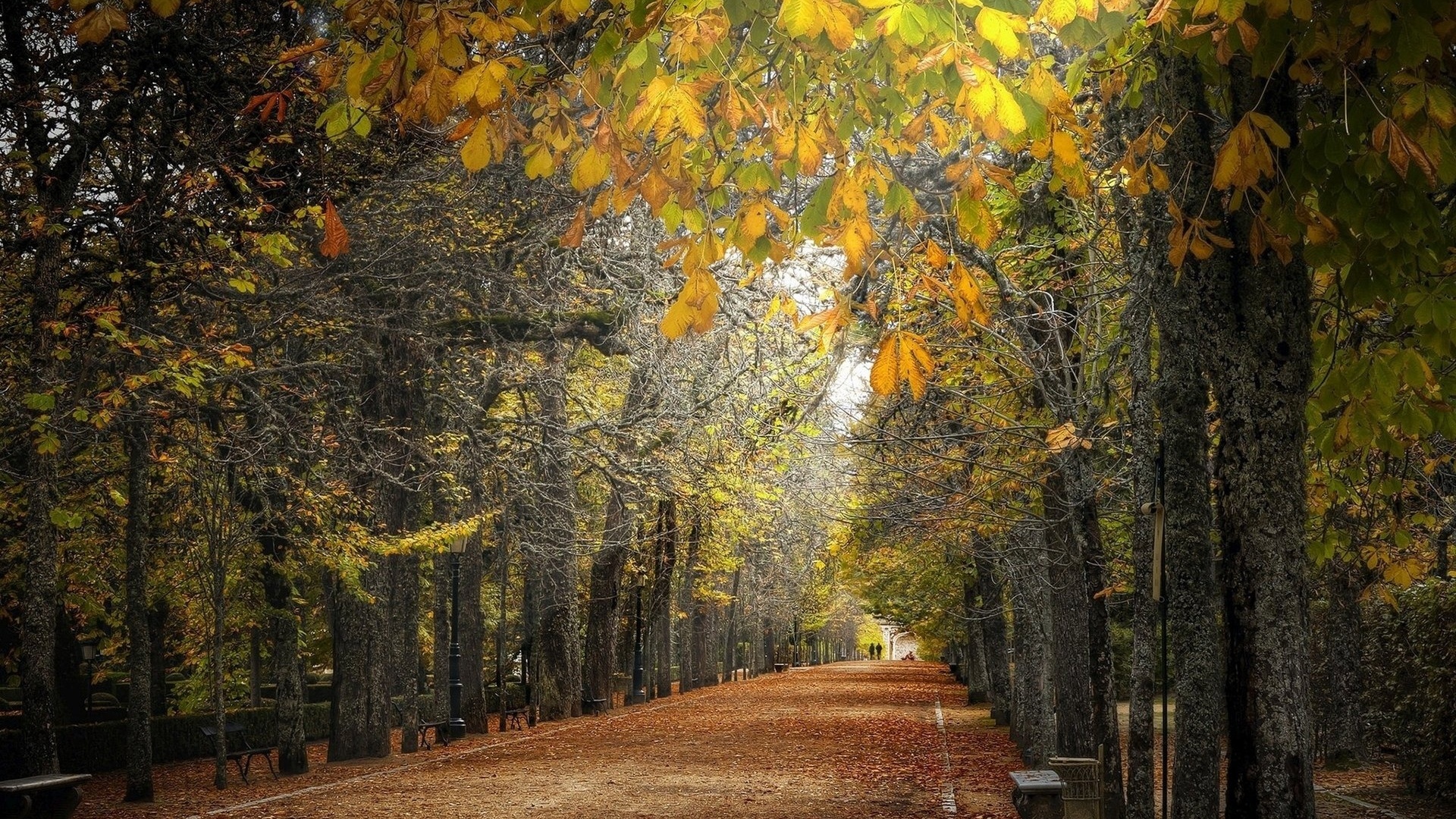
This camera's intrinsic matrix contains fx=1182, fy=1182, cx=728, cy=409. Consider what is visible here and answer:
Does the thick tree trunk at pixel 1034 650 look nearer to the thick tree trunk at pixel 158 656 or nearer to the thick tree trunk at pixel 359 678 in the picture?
the thick tree trunk at pixel 359 678

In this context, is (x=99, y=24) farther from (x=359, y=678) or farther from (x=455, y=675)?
(x=455, y=675)

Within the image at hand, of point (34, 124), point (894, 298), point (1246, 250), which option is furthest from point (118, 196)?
point (1246, 250)

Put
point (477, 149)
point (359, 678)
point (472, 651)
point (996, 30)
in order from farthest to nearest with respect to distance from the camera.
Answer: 1. point (472, 651)
2. point (359, 678)
3. point (477, 149)
4. point (996, 30)

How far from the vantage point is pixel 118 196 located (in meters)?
13.9

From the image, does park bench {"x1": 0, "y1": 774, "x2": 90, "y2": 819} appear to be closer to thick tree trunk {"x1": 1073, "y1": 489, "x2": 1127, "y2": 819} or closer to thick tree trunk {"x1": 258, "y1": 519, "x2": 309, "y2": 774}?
thick tree trunk {"x1": 258, "y1": 519, "x2": 309, "y2": 774}

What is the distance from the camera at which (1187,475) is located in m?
7.36

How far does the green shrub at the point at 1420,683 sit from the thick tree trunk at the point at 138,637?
17.0 metres

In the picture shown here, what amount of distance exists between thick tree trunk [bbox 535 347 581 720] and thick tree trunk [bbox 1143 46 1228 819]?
1657 cm

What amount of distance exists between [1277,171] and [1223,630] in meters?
2.06

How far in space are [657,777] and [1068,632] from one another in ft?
24.5

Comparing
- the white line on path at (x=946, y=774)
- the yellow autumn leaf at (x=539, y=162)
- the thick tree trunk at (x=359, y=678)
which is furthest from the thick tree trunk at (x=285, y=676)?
the yellow autumn leaf at (x=539, y=162)

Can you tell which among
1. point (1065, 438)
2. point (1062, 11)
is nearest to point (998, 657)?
point (1065, 438)

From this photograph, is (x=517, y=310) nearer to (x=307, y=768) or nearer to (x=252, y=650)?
(x=307, y=768)

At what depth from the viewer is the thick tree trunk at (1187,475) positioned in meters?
6.41
